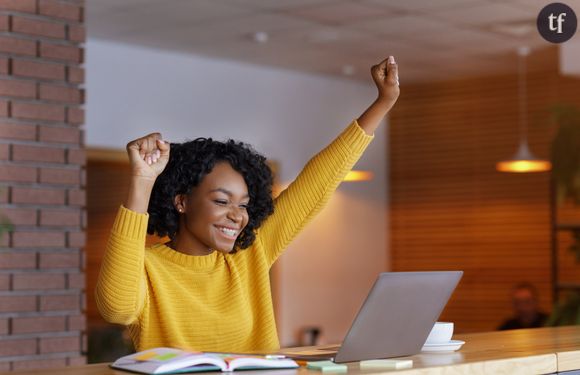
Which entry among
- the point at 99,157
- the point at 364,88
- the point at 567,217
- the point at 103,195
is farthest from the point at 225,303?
the point at 103,195

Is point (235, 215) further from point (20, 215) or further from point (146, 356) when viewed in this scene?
point (20, 215)

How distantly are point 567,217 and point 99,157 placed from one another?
3606 millimetres

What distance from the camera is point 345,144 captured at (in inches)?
111

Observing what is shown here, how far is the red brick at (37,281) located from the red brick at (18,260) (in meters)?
0.04

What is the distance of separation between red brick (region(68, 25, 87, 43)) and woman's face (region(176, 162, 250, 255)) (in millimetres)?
2119

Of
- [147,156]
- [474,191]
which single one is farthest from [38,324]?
[474,191]

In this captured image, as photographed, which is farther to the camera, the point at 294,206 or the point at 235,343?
the point at 294,206

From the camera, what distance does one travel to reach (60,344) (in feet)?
14.9

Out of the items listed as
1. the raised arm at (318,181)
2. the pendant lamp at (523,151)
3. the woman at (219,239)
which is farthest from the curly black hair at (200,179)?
the pendant lamp at (523,151)

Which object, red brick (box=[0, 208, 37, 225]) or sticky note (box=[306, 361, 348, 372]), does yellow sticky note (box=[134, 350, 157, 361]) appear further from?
red brick (box=[0, 208, 37, 225])

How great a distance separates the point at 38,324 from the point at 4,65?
42.0 inches

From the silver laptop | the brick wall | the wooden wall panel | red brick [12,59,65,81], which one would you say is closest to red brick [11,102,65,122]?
the brick wall

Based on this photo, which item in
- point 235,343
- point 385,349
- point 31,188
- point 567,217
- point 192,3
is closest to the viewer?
point 385,349

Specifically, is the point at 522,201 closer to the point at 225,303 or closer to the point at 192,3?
the point at 192,3
